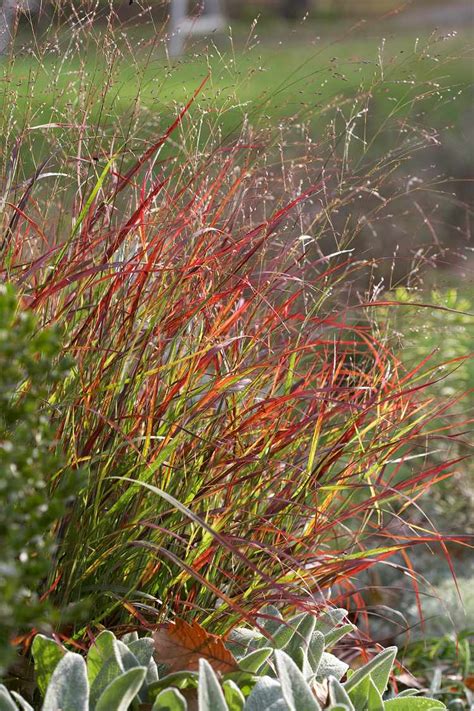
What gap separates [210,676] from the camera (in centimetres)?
130

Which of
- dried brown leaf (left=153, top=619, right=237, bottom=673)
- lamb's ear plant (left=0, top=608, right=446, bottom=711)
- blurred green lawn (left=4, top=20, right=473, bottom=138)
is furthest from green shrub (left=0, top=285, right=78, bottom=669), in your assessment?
blurred green lawn (left=4, top=20, right=473, bottom=138)

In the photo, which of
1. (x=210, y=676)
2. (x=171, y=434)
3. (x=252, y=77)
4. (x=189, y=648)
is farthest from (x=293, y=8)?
(x=210, y=676)

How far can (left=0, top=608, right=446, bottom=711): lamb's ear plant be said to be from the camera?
132 cm

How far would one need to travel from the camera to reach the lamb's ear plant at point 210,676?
1.32 meters

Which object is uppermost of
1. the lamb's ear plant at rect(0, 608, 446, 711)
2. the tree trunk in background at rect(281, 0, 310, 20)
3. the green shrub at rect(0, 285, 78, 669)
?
the green shrub at rect(0, 285, 78, 669)

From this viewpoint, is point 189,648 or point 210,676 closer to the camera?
point 210,676

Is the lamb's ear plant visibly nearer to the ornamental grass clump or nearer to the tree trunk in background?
the ornamental grass clump

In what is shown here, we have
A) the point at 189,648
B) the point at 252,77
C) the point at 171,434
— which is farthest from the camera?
the point at 252,77

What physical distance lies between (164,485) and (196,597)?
225mm

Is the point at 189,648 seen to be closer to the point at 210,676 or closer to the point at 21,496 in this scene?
the point at 210,676

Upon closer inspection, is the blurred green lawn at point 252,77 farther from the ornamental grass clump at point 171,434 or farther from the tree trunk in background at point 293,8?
the tree trunk in background at point 293,8

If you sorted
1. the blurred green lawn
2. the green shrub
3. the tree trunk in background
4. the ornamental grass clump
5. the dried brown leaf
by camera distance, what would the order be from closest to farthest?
the green shrub → the dried brown leaf → the ornamental grass clump → the blurred green lawn → the tree trunk in background

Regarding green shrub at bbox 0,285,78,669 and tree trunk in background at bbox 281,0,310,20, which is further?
tree trunk in background at bbox 281,0,310,20

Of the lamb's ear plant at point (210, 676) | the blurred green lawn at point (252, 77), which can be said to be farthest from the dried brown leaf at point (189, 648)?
the blurred green lawn at point (252, 77)
